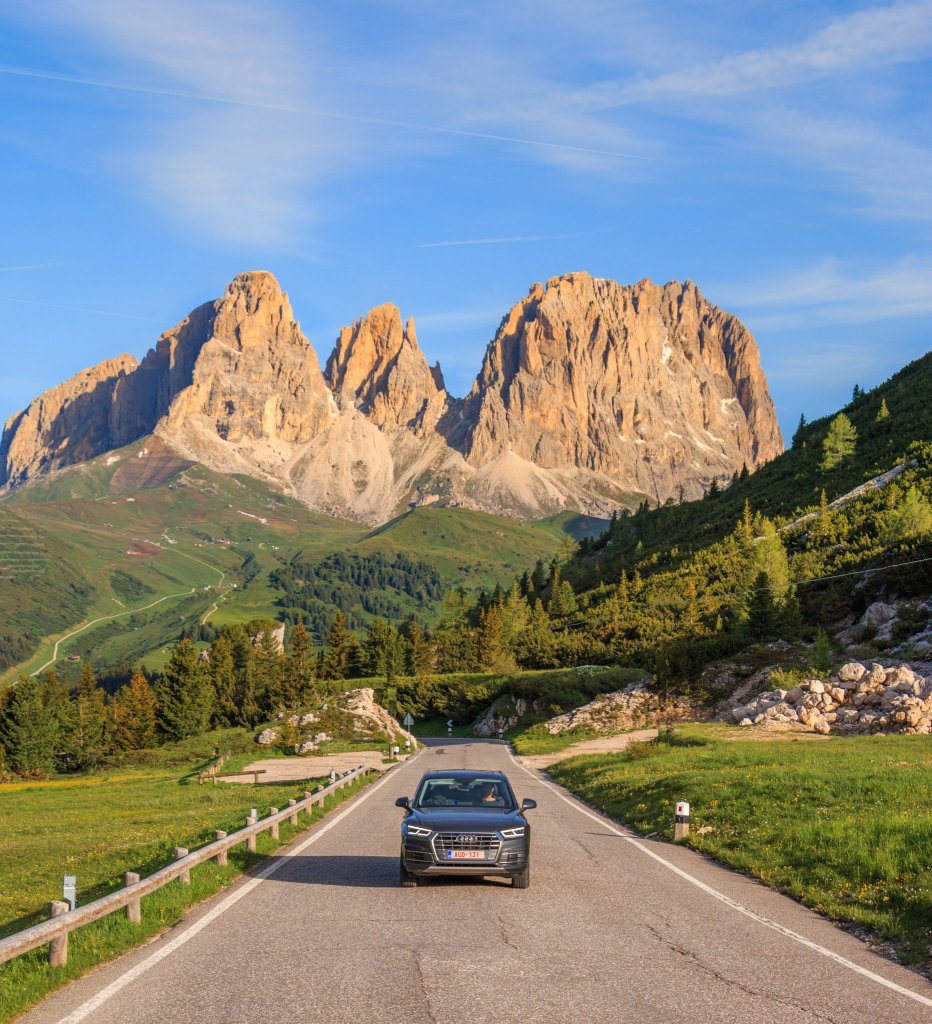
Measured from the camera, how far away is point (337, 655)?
133 metres

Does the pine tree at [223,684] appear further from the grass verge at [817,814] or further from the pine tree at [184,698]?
the grass verge at [817,814]

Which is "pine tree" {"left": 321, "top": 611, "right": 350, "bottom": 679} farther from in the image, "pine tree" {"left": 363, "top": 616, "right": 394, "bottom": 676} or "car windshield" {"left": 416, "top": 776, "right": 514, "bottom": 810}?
"car windshield" {"left": 416, "top": 776, "right": 514, "bottom": 810}

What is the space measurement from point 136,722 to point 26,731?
1326cm

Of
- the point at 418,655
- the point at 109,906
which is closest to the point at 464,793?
the point at 109,906

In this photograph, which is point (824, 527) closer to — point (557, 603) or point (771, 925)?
point (557, 603)

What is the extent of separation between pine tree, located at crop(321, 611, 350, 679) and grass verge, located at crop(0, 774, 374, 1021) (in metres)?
109

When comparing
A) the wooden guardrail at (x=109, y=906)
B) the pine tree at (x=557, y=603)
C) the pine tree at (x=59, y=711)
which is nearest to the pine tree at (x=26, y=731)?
the pine tree at (x=59, y=711)

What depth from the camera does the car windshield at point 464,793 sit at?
17.7m

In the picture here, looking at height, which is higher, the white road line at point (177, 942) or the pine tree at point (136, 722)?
the white road line at point (177, 942)

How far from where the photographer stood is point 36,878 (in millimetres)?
20219

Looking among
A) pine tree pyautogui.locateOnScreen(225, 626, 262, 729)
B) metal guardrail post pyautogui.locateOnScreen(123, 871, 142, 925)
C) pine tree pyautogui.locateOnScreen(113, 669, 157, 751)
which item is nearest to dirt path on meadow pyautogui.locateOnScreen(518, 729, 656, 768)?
metal guardrail post pyautogui.locateOnScreen(123, 871, 142, 925)

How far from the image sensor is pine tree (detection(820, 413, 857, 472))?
113 meters

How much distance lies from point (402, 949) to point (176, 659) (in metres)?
102

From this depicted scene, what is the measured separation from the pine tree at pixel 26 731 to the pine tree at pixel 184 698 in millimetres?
11647
